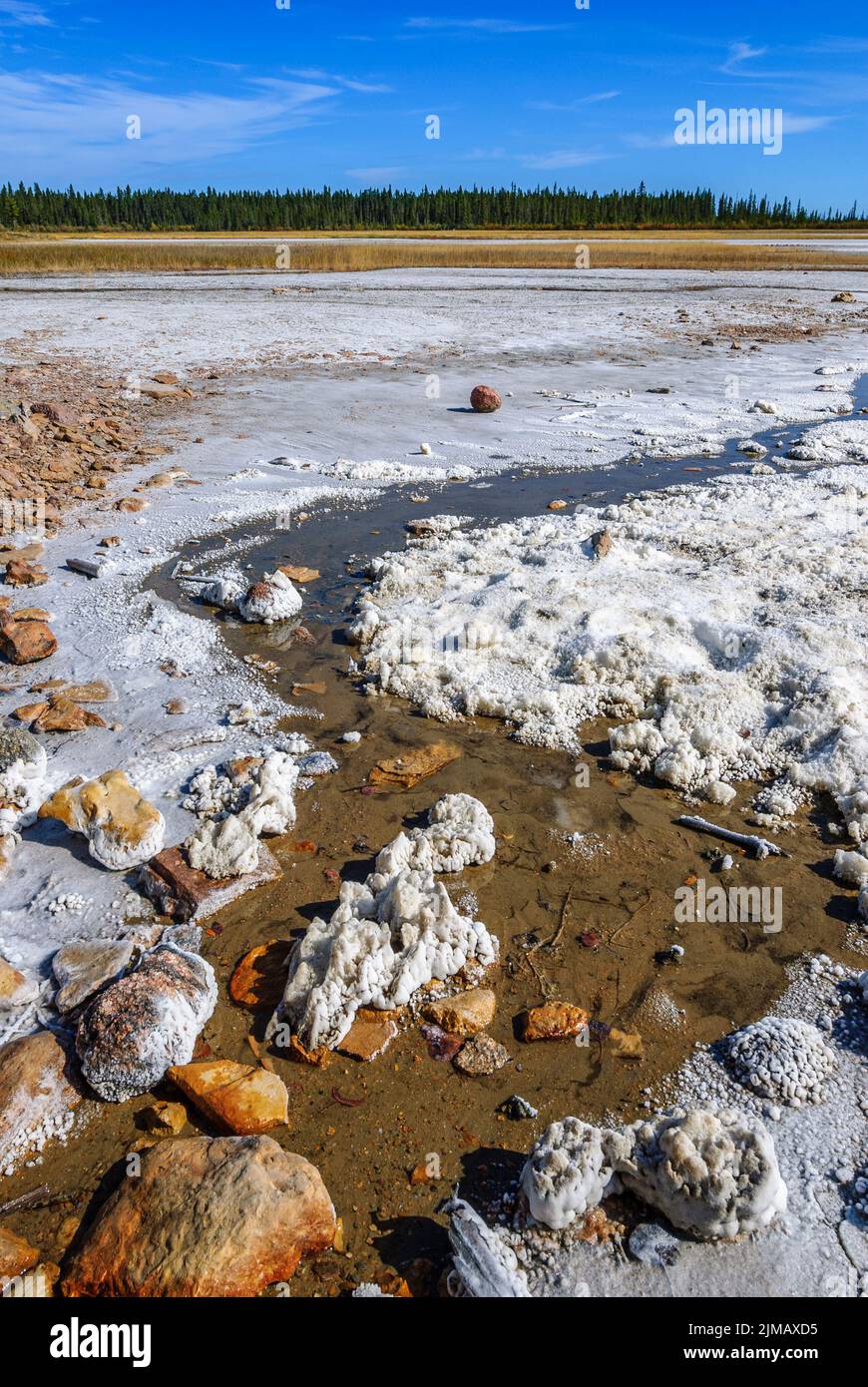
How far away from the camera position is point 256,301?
24.0 meters

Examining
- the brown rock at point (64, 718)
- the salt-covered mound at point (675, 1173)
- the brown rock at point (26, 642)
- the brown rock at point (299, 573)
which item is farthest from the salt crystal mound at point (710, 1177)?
the brown rock at point (299, 573)

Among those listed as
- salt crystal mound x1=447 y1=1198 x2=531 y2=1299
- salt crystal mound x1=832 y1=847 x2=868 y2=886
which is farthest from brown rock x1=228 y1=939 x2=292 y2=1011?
salt crystal mound x1=832 y1=847 x2=868 y2=886

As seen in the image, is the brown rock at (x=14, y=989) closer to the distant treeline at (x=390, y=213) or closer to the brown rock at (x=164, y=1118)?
the brown rock at (x=164, y=1118)

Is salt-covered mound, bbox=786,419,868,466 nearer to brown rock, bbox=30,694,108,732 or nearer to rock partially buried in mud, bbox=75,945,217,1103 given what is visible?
brown rock, bbox=30,694,108,732

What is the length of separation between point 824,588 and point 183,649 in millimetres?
5093

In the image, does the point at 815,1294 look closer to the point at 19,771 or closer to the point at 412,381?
the point at 19,771

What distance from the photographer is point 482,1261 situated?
247cm

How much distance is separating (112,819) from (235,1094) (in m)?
1.67

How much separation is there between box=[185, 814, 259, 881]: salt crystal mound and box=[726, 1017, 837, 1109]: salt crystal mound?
2.32 metres

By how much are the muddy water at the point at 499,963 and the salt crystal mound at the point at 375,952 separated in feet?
0.50

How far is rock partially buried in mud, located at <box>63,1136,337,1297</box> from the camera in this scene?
95.8 inches

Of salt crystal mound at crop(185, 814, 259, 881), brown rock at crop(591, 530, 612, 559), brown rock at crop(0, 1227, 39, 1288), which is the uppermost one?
brown rock at crop(591, 530, 612, 559)

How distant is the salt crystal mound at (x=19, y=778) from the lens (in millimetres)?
4321

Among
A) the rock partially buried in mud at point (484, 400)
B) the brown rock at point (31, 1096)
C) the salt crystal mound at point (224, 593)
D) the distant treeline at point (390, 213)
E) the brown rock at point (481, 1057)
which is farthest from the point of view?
the distant treeline at point (390, 213)
